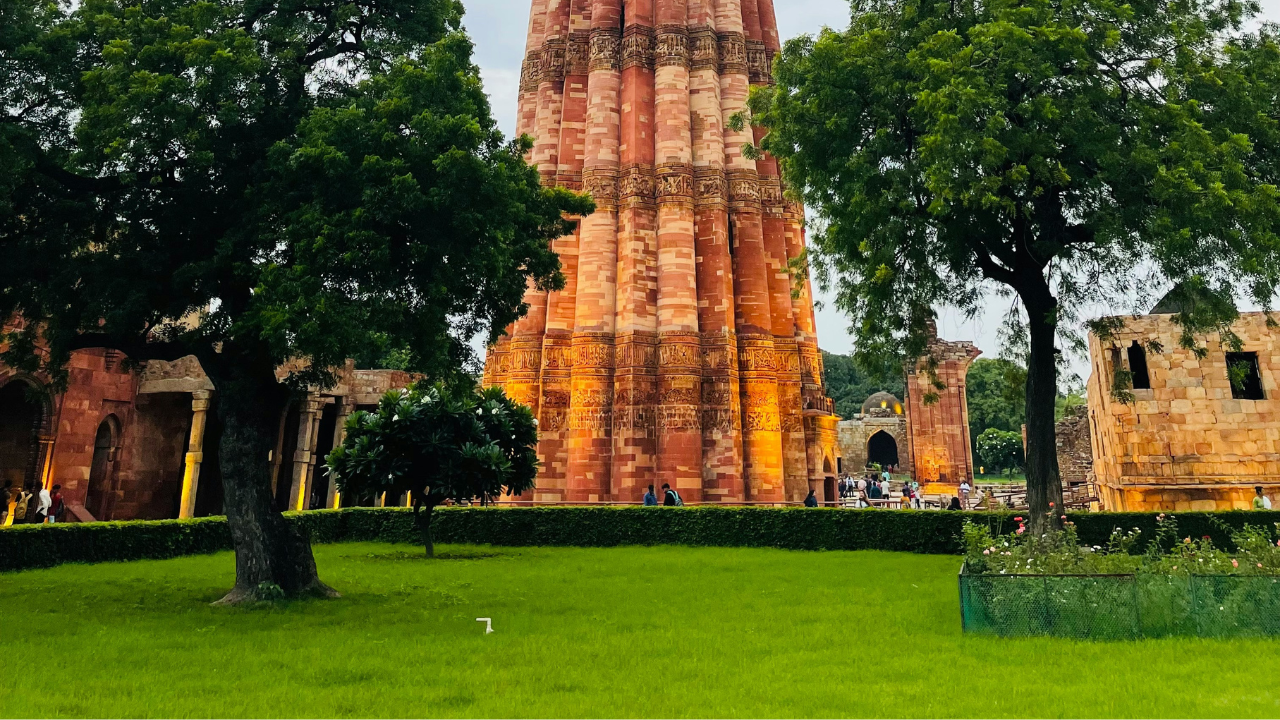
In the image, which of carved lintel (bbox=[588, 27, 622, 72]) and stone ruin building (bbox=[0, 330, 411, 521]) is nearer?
stone ruin building (bbox=[0, 330, 411, 521])

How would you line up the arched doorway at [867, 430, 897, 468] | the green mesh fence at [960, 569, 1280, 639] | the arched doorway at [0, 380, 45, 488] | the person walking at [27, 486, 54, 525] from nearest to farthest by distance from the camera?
the green mesh fence at [960, 569, 1280, 639] < the person walking at [27, 486, 54, 525] < the arched doorway at [0, 380, 45, 488] < the arched doorway at [867, 430, 897, 468]

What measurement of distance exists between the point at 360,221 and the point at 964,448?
35013 mm

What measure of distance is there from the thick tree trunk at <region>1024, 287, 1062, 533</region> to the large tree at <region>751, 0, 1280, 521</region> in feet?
0.11

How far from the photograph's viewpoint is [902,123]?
1344 cm

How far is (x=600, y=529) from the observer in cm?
2105

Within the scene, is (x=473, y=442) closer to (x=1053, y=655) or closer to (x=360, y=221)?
(x=360, y=221)

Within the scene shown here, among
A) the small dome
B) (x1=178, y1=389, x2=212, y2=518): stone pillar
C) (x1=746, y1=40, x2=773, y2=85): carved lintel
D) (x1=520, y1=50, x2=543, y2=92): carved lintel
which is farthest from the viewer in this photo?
the small dome

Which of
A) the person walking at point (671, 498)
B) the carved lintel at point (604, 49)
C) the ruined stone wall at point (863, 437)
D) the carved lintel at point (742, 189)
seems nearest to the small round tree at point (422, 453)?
the person walking at point (671, 498)

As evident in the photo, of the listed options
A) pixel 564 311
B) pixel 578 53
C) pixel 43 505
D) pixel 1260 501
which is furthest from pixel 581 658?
pixel 578 53

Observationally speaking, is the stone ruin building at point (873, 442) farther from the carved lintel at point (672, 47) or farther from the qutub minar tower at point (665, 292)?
the carved lintel at point (672, 47)

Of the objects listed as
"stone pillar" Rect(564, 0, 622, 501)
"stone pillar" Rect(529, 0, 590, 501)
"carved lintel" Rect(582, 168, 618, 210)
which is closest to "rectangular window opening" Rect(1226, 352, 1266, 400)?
"stone pillar" Rect(564, 0, 622, 501)

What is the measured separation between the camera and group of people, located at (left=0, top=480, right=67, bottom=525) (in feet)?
66.3

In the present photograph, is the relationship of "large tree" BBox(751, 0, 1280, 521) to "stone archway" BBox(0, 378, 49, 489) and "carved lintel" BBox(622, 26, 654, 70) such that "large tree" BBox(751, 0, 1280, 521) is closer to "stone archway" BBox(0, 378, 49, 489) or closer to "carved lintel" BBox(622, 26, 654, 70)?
"carved lintel" BBox(622, 26, 654, 70)

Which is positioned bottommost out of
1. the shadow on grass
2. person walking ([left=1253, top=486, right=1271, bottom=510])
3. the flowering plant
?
the shadow on grass
